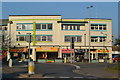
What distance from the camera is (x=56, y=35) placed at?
213 ft

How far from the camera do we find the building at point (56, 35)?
64.8 m

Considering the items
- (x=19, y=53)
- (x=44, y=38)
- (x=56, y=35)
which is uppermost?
(x=56, y=35)

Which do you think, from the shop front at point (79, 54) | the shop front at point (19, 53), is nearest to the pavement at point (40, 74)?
the shop front at point (19, 53)

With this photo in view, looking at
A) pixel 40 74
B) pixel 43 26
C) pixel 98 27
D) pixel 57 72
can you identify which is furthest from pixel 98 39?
pixel 40 74

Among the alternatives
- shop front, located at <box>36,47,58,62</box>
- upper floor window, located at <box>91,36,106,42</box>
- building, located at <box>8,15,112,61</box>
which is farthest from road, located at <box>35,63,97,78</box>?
upper floor window, located at <box>91,36,106,42</box>

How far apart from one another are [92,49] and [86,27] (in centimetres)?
588

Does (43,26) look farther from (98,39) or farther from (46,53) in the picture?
(98,39)

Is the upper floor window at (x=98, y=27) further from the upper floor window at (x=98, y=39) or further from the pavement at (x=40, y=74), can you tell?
the pavement at (x=40, y=74)

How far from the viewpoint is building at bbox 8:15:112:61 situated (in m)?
64.8

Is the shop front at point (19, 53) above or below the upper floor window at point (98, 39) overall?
below

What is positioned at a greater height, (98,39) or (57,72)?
(98,39)

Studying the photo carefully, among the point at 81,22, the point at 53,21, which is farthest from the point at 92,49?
the point at 53,21

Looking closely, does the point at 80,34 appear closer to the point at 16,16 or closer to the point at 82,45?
the point at 82,45

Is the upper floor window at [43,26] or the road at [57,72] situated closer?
the road at [57,72]
